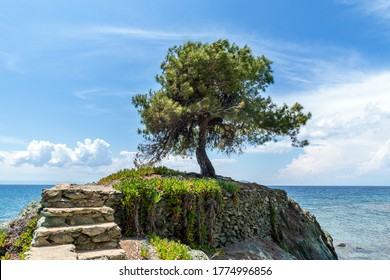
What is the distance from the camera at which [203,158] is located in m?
19.5

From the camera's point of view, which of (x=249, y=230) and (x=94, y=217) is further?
(x=249, y=230)

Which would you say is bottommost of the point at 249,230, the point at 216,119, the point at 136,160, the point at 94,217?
the point at 249,230

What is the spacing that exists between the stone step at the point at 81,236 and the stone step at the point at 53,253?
31 cm

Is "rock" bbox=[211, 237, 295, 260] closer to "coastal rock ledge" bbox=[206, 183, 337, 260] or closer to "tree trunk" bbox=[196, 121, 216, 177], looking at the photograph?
"coastal rock ledge" bbox=[206, 183, 337, 260]

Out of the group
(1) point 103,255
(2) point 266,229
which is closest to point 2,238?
(1) point 103,255

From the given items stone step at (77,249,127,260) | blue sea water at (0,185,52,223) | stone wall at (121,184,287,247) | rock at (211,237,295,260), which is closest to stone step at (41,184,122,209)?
stone wall at (121,184,287,247)

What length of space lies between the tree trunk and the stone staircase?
9.49 metres

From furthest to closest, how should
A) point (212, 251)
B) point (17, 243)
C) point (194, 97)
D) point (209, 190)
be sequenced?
1. point (194, 97)
2. point (209, 190)
3. point (212, 251)
4. point (17, 243)

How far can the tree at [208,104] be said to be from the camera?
17.3 meters

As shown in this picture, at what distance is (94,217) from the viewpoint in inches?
351

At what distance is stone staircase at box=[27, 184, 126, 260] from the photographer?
7.41 meters
